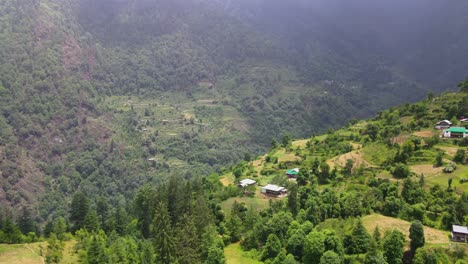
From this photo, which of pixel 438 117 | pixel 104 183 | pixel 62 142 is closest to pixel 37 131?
pixel 62 142

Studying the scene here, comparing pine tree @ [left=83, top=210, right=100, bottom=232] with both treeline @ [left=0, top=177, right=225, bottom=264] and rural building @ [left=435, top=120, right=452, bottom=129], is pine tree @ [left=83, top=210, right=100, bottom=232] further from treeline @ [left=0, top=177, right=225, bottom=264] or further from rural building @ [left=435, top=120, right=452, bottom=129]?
rural building @ [left=435, top=120, right=452, bottom=129]

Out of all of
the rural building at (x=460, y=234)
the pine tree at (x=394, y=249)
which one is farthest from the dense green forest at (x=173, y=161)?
the rural building at (x=460, y=234)

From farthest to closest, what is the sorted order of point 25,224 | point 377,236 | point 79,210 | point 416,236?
point 79,210, point 25,224, point 377,236, point 416,236

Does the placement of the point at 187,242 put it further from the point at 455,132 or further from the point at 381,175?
the point at 455,132

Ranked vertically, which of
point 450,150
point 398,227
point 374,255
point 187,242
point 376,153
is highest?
point 450,150

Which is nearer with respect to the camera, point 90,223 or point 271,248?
point 271,248

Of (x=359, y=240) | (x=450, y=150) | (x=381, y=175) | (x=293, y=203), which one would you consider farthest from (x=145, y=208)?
(x=450, y=150)

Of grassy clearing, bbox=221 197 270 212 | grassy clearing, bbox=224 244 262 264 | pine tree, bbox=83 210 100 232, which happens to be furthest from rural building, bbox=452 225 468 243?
pine tree, bbox=83 210 100 232
